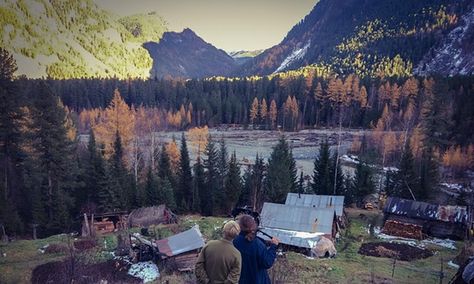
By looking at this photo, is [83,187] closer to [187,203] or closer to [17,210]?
[17,210]

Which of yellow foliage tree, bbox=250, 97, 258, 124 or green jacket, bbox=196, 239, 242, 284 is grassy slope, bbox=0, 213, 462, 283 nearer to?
green jacket, bbox=196, 239, 242, 284

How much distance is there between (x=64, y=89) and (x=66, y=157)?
266 feet

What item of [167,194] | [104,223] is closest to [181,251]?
[104,223]

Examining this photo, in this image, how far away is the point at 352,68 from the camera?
6442 inches

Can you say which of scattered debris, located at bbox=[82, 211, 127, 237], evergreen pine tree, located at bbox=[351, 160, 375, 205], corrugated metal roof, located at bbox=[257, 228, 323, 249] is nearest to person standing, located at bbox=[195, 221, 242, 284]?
corrugated metal roof, located at bbox=[257, 228, 323, 249]

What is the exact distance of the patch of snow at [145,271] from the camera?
1882 cm

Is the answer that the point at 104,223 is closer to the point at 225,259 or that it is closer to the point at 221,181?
the point at 221,181

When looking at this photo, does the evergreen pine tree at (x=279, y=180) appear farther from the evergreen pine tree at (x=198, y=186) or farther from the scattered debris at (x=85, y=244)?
the scattered debris at (x=85, y=244)

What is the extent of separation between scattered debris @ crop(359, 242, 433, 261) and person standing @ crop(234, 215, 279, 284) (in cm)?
1896

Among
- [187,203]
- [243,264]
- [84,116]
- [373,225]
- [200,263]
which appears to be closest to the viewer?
[200,263]

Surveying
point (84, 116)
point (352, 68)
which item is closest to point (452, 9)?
point (352, 68)

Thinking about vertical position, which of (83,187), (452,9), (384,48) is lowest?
(83,187)

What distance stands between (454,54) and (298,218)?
147 meters

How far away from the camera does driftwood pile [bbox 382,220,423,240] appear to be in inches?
1096
